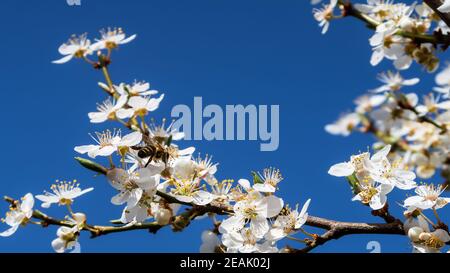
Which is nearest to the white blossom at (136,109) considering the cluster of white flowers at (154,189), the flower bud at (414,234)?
the cluster of white flowers at (154,189)

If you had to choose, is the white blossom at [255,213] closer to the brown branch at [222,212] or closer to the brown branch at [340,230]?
the brown branch at [222,212]

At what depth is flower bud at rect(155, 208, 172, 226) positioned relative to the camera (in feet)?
7.73

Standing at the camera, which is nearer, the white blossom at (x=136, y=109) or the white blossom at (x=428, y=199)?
the white blossom at (x=136, y=109)

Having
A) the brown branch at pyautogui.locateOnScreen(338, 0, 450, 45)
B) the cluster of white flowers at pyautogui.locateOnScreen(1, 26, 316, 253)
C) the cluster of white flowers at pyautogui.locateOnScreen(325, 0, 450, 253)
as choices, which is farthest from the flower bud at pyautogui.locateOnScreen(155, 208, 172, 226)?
the brown branch at pyautogui.locateOnScreen(338, 0, 450, 45)

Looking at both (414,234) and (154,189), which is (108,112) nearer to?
(154,189)

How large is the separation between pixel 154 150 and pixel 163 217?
0.26 m

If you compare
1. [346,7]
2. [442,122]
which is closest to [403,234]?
[442,122]

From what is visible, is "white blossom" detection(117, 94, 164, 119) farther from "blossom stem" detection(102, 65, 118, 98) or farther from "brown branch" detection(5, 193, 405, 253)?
"brown branch" detection(5, 193, 405, 253)

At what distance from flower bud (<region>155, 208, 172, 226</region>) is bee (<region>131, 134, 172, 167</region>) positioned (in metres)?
0.19

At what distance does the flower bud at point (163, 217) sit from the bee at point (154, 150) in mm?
193

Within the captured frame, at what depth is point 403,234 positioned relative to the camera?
259 centimetres

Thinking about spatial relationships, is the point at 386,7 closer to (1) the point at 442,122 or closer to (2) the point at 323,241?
(1) the point at 442,122

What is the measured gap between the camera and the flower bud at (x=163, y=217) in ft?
7.73
